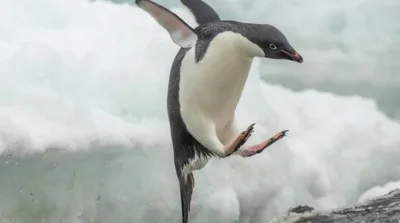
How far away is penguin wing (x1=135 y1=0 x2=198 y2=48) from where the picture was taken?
1.83 meters

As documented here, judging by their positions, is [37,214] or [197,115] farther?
[37,214]

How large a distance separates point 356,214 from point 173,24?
2.78 ft

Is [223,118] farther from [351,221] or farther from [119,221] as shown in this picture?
[119,221]

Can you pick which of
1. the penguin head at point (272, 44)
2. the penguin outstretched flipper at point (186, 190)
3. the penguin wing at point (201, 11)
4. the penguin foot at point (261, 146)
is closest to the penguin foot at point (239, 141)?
the penguin foot at point (261, 146)

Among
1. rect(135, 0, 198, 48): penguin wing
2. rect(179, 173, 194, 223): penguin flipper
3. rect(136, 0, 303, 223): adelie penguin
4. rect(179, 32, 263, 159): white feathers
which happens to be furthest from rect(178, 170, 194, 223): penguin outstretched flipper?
rect(135, 0, 198, 48): penguin wing

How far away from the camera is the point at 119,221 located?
4.94 m

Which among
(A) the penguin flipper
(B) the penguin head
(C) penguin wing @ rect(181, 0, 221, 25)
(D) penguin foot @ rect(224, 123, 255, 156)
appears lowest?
(A) the penguin flipper

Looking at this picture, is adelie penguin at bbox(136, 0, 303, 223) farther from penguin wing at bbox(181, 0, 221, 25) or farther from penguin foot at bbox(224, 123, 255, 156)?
penguin wing at bbox(181, 0, 221, 25)

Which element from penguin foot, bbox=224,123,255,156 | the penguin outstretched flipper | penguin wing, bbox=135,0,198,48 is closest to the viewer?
penguin foot, bbox=224,123,255,156

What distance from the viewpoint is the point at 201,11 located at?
7.16ft

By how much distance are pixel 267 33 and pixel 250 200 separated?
361cm

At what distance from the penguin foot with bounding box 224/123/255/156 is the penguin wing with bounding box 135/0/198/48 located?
0.35 m

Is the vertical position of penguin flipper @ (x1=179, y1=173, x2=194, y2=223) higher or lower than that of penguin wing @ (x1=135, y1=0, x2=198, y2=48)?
lower

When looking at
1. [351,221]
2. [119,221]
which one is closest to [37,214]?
[119,221]
